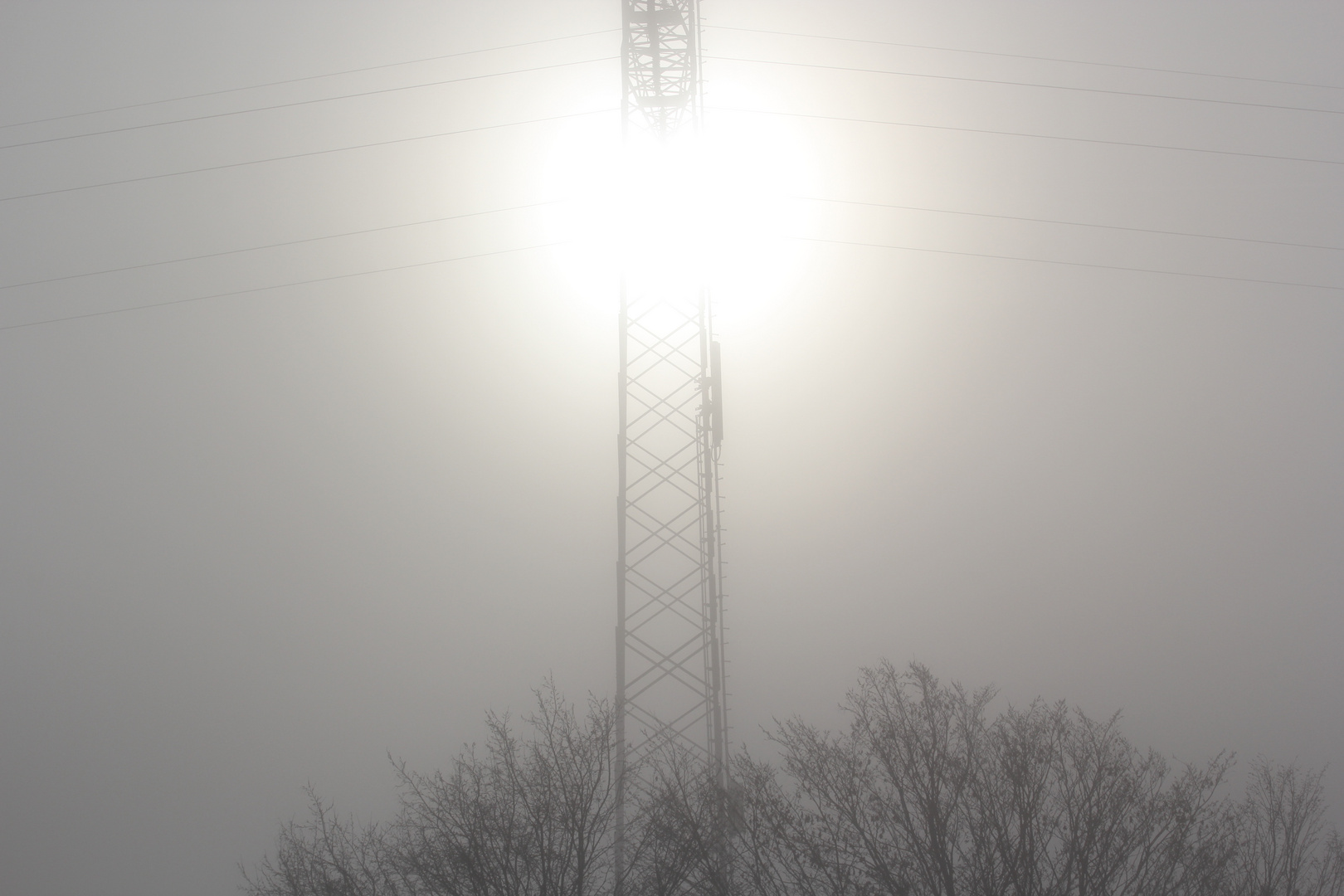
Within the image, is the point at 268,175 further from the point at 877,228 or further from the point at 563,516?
the point at 877,228

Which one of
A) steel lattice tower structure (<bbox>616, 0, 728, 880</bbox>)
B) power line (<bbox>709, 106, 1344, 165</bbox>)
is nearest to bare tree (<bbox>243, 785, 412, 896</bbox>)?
steel lattice tower structure (<bbox>616, 0, 728, 880</bbox>)

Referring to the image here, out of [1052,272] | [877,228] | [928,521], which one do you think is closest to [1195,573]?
[928,521]

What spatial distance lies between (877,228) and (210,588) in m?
10.00

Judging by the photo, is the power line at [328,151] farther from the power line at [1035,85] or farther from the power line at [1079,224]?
the power line at [1079,224]

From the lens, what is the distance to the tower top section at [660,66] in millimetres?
12164

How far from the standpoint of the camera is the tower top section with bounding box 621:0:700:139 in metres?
12.2

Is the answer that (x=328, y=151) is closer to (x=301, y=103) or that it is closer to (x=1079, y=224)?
(x=301, y=103)

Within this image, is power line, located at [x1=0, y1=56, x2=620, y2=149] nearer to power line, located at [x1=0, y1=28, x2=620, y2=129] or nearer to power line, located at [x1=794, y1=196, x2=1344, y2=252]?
power line, located at [x1=0, y1=28, x2=620, y2=129]

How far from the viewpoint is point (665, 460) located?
1244cm

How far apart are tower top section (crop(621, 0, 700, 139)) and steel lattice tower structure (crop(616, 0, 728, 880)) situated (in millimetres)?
16

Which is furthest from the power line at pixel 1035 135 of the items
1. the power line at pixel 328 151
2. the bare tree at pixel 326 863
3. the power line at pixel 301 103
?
the bare tree at pixel 326 863

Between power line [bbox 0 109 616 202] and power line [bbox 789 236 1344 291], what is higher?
power line [bbox 0 109 616 202]

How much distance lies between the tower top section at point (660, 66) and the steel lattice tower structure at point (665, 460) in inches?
0.6

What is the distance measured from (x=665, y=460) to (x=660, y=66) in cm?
503
